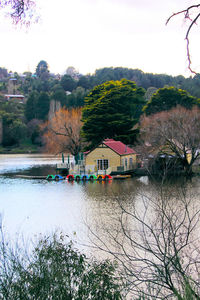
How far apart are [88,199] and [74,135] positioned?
23047 millimetres

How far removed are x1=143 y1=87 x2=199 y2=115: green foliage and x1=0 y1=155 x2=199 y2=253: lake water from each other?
20.1 metres

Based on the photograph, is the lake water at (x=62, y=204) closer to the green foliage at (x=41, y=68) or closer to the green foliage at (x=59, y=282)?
the green foliage at (x=59, y=282)

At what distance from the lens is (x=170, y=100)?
46.9 metres

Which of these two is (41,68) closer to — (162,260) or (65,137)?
(65,137)

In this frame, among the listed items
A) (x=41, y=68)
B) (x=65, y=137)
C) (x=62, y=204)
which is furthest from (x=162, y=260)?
(x=41, y=68)

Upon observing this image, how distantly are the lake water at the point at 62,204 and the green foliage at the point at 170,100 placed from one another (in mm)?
20139

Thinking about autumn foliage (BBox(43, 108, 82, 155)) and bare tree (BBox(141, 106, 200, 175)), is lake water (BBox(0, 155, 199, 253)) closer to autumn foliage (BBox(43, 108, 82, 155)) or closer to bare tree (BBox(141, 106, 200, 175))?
bare tree (BBox(141, 106, 200, 175))

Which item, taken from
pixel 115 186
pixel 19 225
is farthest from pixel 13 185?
pixel 19 225

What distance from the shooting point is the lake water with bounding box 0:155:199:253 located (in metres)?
14.6

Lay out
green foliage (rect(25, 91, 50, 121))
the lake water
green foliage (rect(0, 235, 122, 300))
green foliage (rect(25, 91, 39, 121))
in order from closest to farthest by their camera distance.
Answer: green foliage (rect(0, 235, 122, 300)), the lake water, green foliage (rect(25, 91, 39, 121)), green foliage (rect(25, 91, 50, 121))

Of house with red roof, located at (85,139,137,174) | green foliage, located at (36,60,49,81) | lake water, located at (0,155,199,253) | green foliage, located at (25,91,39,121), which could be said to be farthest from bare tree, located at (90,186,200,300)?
green foliage, located at (36,60,49,81)

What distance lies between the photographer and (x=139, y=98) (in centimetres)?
4706

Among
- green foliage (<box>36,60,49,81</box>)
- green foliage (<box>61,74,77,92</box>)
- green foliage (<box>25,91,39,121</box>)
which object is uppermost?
green foliage (<box>36,60,49,81</box>)

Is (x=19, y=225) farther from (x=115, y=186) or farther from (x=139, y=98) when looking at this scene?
(x=139, y=98)
